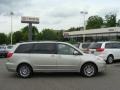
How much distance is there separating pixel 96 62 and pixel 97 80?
1.26 m

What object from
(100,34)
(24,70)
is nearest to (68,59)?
(24,70)

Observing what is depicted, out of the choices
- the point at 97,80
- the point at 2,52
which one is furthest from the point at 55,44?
the point at 2,52

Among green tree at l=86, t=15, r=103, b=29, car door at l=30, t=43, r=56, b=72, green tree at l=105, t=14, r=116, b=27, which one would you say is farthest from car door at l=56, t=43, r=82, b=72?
green tree at l=86, t=15, r=103, b=29

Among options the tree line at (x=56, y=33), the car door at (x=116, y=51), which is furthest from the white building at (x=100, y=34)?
the car door at (x=116, y=51)

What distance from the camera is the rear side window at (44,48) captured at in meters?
12.3

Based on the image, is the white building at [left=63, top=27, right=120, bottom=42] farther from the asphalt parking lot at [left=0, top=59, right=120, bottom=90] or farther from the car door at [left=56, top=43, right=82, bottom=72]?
the asphalt parking lot at [left=0, top=59, right=120, bottom=90]

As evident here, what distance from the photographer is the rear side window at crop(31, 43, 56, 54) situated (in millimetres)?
12305

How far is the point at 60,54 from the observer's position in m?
12.2

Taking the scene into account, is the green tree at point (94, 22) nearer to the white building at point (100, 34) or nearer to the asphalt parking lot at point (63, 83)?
the white building at point (100, 34)

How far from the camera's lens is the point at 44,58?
12164mm

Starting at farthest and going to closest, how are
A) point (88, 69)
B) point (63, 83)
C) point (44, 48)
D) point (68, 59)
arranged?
1. point (44, 48)
2. point (88, 69)
3. point (68, 59)
4. point (63, 83)

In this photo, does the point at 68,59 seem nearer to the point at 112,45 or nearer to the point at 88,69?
the point at 88,69

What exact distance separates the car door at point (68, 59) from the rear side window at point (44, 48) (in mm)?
327

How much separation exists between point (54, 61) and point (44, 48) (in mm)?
816
